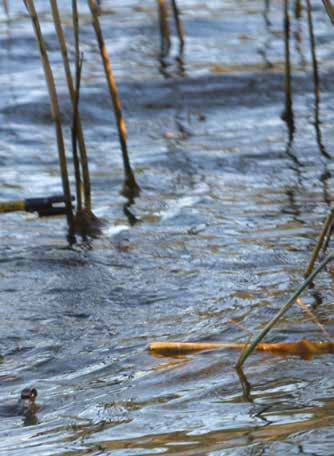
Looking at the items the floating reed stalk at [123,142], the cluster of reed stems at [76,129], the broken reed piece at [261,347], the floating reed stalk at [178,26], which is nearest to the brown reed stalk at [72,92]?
the cluster of reed stems at [76,129]

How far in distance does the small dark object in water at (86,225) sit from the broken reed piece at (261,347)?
170 cm

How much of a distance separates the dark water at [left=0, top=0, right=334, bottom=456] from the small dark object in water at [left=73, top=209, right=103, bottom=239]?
0.08 metres

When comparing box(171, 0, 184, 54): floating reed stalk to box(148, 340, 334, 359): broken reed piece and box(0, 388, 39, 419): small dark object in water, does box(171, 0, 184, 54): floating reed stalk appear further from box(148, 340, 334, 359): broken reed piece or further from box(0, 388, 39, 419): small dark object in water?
box(0, 388, 39, 419): small dark object in water

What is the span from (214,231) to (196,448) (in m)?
2.67

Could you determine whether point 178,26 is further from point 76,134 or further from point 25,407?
point 25,407

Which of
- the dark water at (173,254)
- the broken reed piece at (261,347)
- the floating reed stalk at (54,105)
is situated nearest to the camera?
the dark water at (173,254)

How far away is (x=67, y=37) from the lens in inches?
395

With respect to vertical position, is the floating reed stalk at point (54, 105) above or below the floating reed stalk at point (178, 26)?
above

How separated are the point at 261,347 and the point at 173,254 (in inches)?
59.3

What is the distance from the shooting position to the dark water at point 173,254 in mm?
3160

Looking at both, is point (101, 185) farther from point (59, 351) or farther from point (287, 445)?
point (287, 445)

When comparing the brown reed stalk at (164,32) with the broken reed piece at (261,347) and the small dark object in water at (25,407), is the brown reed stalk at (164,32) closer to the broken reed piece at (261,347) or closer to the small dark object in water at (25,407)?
the broken reed piece at (261,347)

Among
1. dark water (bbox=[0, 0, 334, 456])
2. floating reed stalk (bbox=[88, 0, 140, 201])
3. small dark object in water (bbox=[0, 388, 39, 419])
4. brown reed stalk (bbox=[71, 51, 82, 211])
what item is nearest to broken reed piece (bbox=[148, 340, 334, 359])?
dark water (bbox=[0, 0, 334, 456])

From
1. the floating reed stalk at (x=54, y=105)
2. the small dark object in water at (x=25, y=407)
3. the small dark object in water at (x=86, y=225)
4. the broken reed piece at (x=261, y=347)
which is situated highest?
the floating reed stalk at (x=54, y=105)
